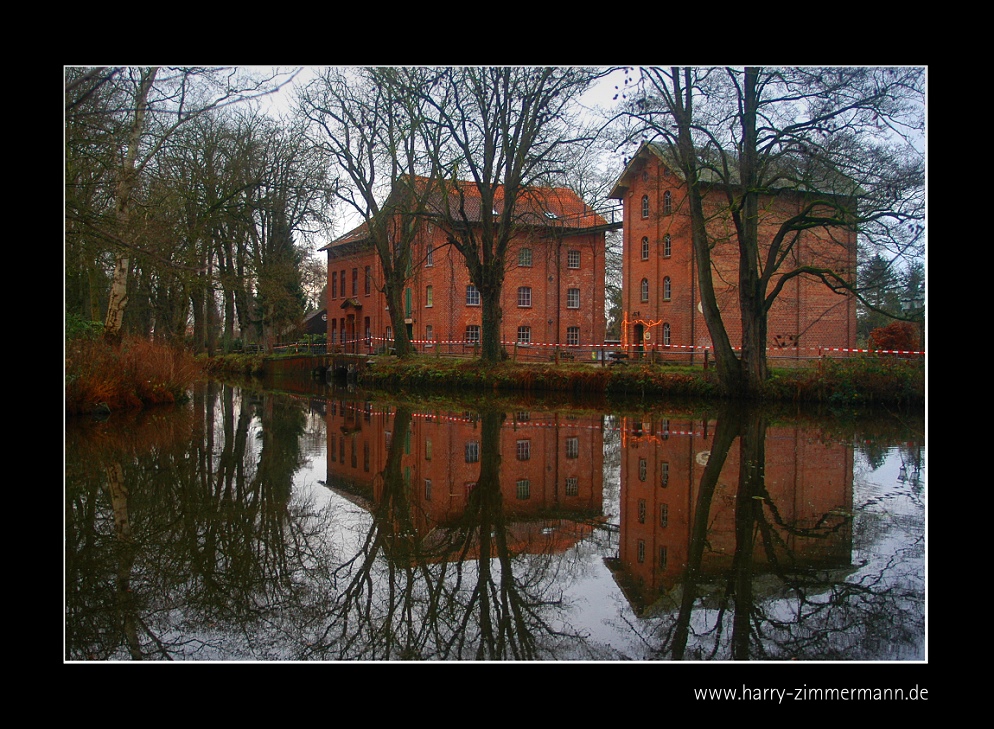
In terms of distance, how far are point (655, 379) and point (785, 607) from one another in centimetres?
2025

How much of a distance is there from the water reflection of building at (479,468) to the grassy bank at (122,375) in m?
4.45

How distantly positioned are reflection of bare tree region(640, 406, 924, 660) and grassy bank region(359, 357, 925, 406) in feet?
43.2

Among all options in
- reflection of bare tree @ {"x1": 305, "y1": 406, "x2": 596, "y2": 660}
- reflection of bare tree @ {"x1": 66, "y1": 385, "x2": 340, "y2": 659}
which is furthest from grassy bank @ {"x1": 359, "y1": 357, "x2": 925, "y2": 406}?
reflection of bare tree @ {"x1": 66, "y1": 385, "x2": 340, "y2": 659}

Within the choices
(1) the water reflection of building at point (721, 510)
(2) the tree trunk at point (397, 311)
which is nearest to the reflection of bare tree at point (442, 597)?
(1) the water reflection of building at point (721, 510)

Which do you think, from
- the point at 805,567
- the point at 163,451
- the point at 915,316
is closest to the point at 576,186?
the point at 915,316

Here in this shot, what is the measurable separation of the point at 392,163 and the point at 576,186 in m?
8.58

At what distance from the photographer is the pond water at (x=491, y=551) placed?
4.51 metres

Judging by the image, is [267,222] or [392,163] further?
[267,222]

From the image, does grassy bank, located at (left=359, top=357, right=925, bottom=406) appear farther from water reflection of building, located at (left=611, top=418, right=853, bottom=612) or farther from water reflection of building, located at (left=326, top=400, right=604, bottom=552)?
water reflection of building, located at (left=611, top=418, right=853, bottom=612)

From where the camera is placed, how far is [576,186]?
84.2 feet

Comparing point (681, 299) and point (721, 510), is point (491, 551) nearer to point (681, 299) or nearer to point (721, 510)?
point (721, 510)

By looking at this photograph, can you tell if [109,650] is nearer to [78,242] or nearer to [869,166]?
[78,242]

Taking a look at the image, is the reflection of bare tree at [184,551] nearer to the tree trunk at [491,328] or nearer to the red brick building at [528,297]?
the tree trunk at [491,328]

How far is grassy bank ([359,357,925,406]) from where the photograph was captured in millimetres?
22031
